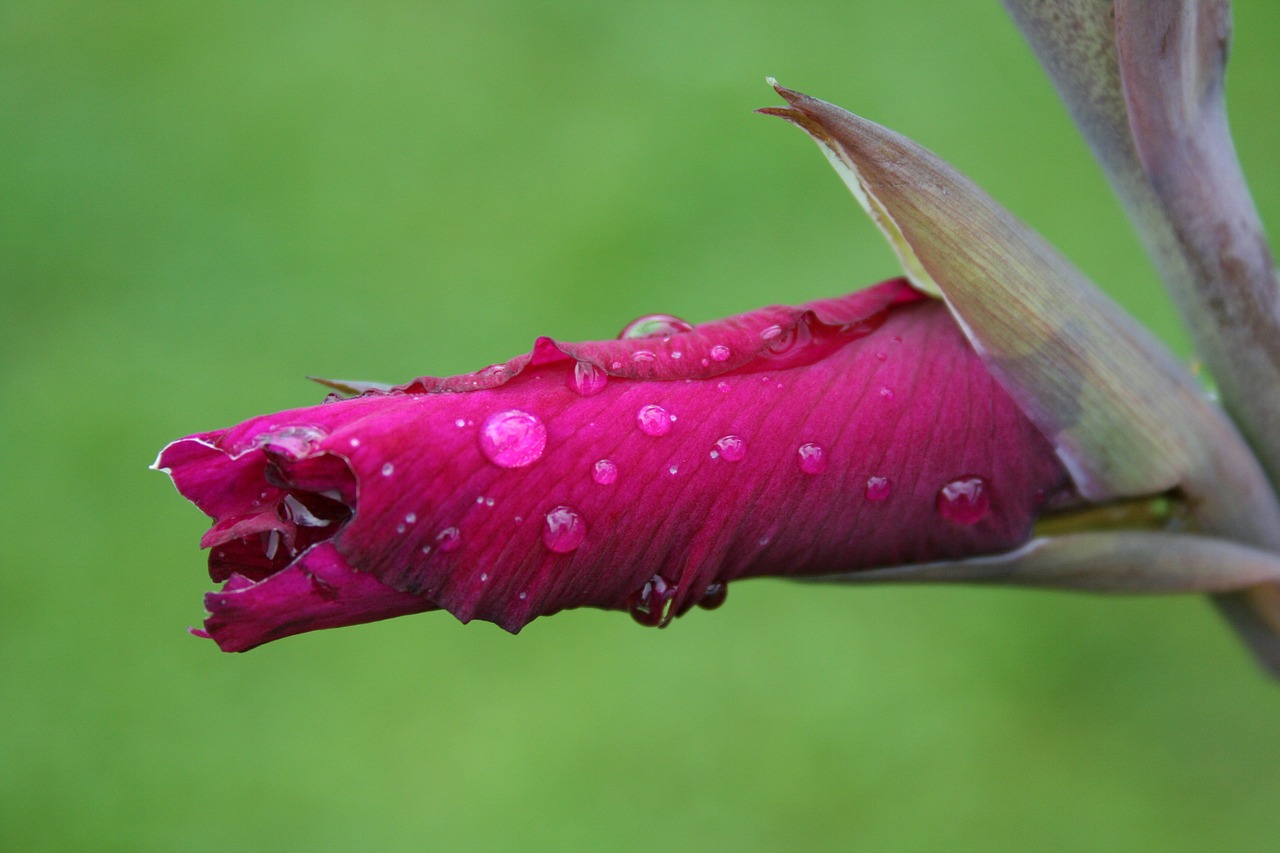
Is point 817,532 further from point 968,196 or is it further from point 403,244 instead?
point 403,244

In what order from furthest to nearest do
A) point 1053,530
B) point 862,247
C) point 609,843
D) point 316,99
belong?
point 316,99
point 862,247
point 609,843
point 1053,530

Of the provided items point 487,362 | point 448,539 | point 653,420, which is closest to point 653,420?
point 653,420

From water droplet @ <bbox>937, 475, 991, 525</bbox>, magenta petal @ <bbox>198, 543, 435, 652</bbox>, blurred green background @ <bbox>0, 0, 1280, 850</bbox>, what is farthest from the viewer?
blurred green background @ <bbox>0, 0, 1280, 850</bbox>

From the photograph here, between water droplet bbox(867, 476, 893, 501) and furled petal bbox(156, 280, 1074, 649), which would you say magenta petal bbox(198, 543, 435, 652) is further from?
water droplet bbox(867, 476, 893, 501)

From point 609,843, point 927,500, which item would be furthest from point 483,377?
point 609,843

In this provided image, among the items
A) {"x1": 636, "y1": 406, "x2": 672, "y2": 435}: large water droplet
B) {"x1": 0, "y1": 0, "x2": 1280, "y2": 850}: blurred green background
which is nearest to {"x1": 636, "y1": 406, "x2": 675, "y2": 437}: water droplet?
{"x1": 636, "y1": 406, "x2": 672, "y2": 435}: large water droplet

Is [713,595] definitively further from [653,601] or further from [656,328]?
[656,328]

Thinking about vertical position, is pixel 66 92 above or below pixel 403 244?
above
